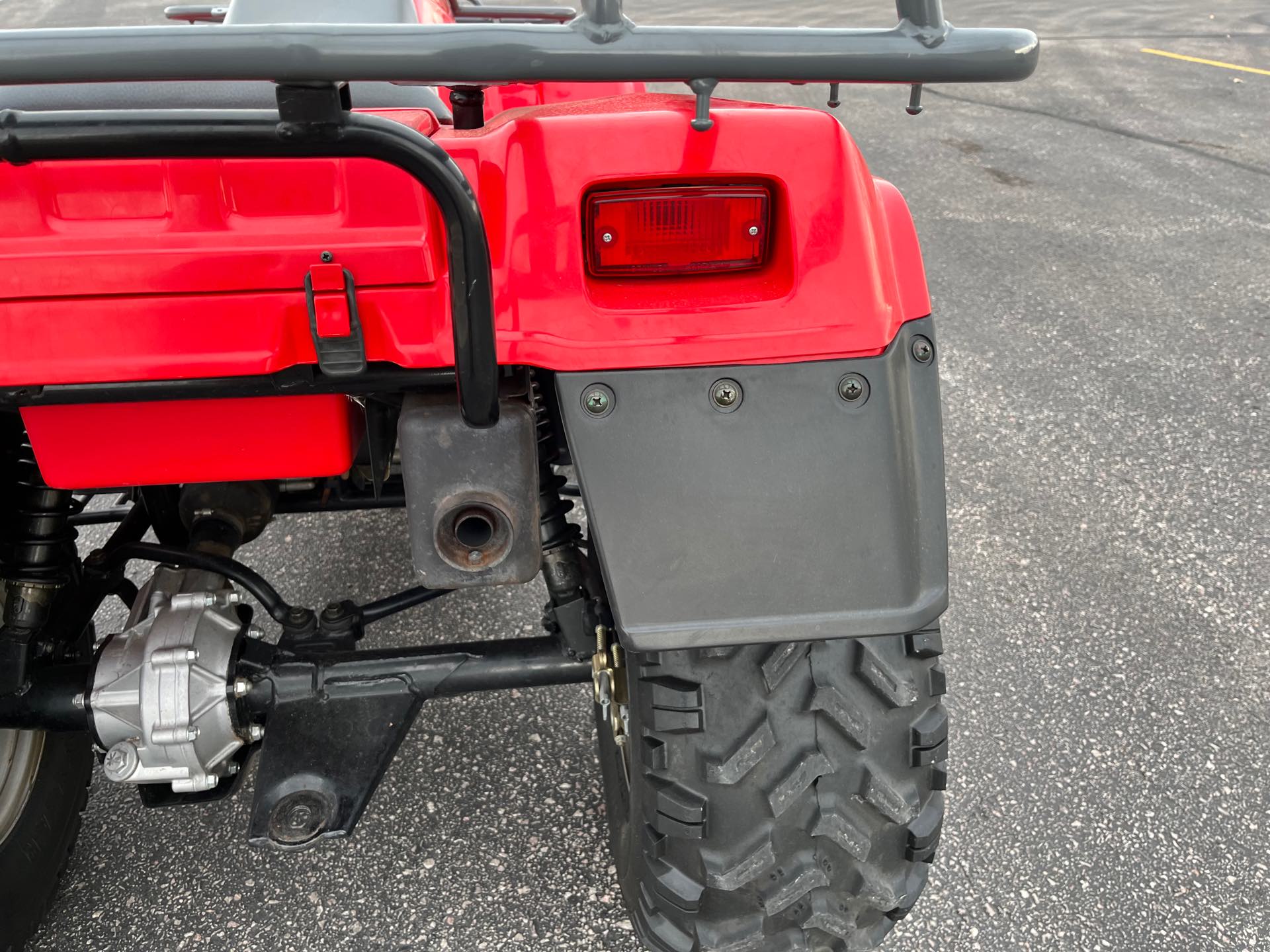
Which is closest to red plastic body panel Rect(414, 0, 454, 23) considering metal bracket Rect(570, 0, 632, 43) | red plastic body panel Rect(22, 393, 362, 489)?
red plastic body panel Rect(22, 393, 362, 489)

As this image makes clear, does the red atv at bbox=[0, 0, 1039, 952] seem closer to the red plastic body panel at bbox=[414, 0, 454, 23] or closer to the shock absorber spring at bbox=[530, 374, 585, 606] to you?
the shock absorber spring at bbox=[530, 374, 585, 606]

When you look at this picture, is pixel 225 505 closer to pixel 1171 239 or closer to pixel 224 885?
pixel 224 885

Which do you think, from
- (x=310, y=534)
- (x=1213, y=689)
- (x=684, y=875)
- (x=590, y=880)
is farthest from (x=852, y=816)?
(x=310, y=534)

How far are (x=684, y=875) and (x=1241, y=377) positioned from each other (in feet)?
10.5

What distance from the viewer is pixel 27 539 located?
1.57 meters

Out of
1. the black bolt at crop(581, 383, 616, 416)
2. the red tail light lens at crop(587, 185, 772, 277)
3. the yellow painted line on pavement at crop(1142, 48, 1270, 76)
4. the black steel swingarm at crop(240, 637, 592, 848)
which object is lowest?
the yellow painted line on pavement at crop(1142, 48, 1270, 76)

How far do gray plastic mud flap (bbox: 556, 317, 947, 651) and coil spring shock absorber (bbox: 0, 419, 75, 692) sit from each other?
3.15ft

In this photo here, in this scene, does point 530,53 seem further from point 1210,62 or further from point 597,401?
point 1210,62

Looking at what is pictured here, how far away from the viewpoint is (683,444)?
3.66ft

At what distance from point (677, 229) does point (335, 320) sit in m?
0.37

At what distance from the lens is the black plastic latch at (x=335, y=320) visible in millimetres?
1032

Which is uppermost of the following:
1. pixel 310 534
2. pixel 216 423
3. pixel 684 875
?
pixel 216 423

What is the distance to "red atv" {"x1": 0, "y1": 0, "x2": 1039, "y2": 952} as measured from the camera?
813mm

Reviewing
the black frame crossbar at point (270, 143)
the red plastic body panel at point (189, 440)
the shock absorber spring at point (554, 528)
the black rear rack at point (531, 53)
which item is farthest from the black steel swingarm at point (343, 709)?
the black rear rack at point (531, 53)
